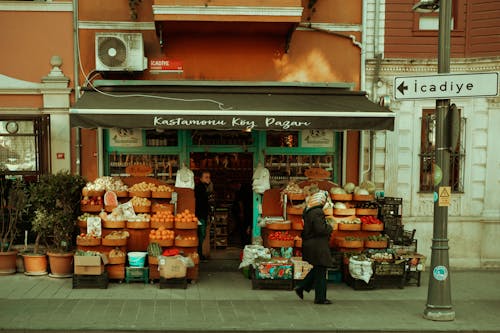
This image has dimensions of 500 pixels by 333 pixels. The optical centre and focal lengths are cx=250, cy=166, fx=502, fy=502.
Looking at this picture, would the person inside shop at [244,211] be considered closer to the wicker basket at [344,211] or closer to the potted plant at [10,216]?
the wicker basket at [344,211]

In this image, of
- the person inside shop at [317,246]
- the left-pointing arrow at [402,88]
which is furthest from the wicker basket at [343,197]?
the left-pointing arrow at [402,88]

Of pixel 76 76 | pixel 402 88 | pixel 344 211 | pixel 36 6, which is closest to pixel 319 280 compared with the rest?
pixel 344 211

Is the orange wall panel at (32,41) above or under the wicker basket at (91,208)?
above

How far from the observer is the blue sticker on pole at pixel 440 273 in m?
7.12

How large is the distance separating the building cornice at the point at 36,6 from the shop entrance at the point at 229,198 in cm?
400

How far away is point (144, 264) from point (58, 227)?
5.76ft

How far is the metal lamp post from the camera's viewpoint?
7121 millimetres

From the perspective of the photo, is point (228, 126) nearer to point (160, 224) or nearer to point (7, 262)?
point (160, 224)

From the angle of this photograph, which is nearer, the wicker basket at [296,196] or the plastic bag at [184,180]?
the wicker basket at [296,196]

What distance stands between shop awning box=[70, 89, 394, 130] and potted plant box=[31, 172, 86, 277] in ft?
4.51

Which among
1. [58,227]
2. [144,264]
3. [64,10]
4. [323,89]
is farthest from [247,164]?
[64,10]

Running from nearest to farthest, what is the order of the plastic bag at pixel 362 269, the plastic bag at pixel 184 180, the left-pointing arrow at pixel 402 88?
the left-pointing arrow at pixel 402 88 < the plastic bag at pixel 362 269 < the plastic bag at pixel 184 180

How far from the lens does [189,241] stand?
357 inches

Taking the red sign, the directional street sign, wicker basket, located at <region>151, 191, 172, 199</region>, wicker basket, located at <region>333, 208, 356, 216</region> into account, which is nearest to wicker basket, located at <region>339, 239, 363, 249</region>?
wicker basket, located at <region>333, 208, 356, 216</region>
